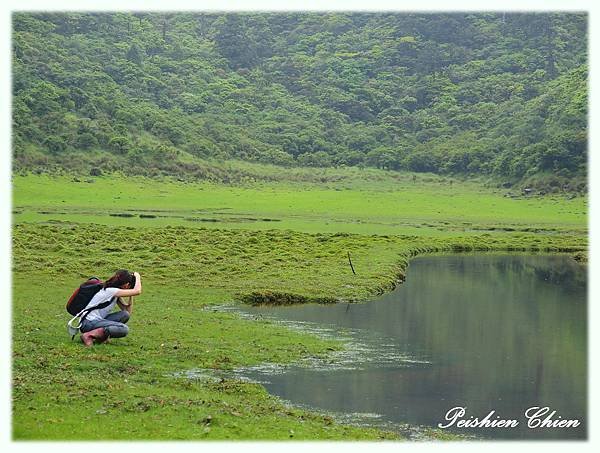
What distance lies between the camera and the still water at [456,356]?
56.2 ft

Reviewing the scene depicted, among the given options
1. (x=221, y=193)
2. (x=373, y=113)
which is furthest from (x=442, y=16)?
(x=221, y=193)

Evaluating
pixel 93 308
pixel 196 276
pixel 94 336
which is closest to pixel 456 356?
pixel 94 336

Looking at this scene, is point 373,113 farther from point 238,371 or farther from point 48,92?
point 238,371

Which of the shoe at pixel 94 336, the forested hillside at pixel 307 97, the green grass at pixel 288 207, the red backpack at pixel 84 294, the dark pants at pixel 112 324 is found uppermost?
the forested hillside at pixel 307 97

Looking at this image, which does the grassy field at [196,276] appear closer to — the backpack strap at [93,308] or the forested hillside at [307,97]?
the backpack strap at [93,308]

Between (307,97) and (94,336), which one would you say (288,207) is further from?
(307,97)

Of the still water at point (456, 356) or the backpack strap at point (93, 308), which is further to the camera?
the backpack strap at point (93, 308)

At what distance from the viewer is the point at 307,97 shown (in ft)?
567
